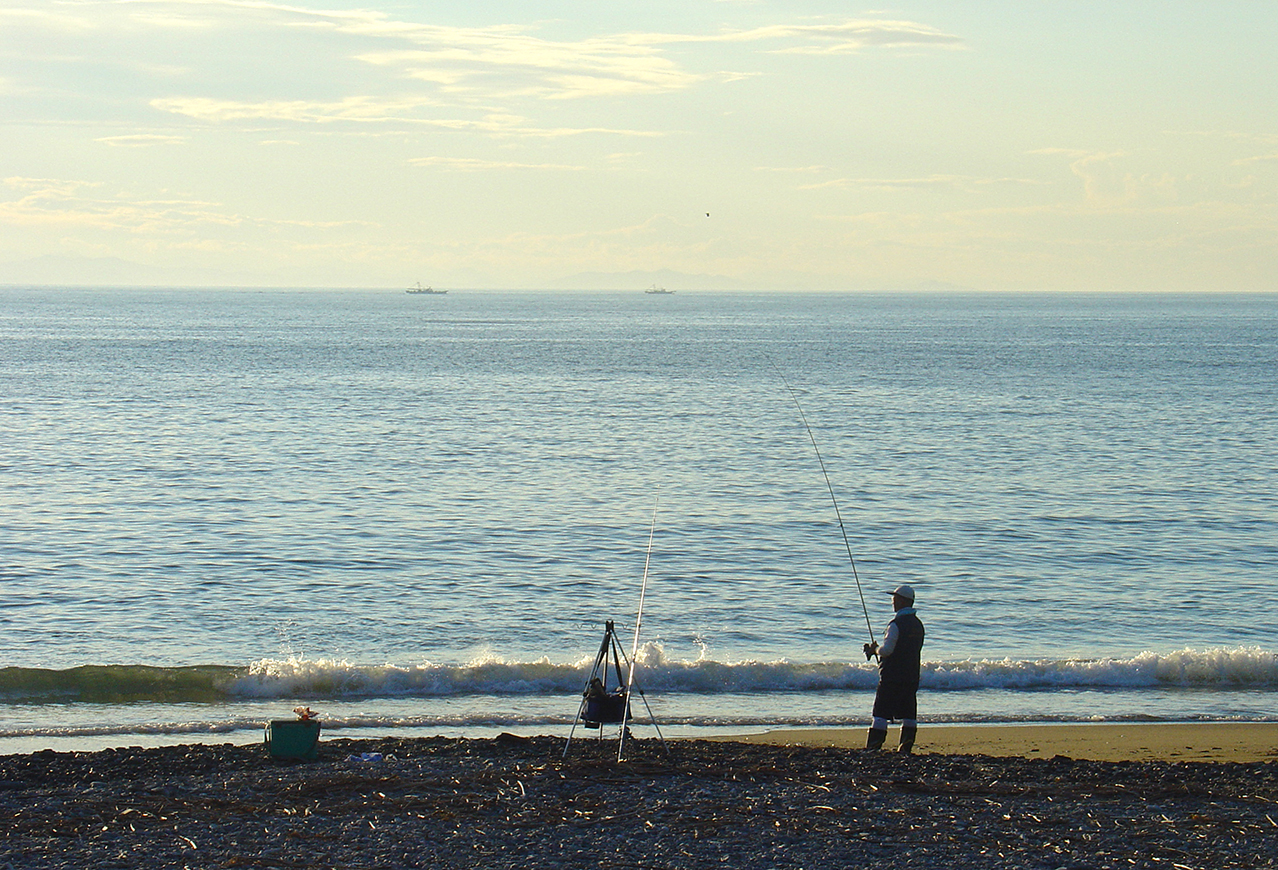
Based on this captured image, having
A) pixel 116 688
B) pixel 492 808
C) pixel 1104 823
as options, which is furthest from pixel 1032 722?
pixel 116 688

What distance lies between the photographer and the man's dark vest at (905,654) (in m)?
9.68

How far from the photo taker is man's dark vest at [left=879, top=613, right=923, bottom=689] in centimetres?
968

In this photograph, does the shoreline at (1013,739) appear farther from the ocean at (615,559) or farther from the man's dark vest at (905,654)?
the man's dark vest at (905,654)

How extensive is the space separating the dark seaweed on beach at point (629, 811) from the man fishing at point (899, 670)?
0.40m

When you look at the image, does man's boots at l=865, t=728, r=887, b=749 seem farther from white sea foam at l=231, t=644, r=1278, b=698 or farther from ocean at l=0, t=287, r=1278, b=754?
white sea foam at l=231, t=644, r=1278, b=698

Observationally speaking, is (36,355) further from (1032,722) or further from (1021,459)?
(1032,722)

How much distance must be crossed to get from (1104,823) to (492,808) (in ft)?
12.0

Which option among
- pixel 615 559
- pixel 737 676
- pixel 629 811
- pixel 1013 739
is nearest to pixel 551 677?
pixel 737 676

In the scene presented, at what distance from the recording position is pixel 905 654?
384 inches

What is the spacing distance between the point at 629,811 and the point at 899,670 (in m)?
3.01

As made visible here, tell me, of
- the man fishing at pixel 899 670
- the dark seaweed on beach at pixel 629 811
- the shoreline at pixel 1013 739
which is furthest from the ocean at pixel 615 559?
the man fishing at pixel 899 670

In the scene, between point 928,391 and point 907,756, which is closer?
point 907,756

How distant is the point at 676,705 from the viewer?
13.0 meters

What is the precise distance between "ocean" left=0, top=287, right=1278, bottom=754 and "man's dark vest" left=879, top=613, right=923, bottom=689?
199cm
